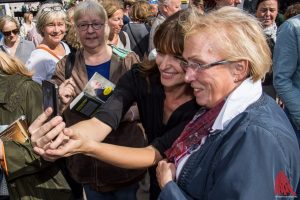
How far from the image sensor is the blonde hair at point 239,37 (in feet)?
4.68

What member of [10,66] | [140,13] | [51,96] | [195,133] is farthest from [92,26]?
[140,13]

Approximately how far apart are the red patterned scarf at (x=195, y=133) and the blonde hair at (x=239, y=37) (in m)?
0.18

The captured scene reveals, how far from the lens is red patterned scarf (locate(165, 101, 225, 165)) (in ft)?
5.00

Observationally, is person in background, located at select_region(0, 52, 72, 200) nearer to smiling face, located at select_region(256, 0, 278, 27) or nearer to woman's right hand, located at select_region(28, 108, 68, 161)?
woman's right hand, located at select_region(28, 108, 68, 161)

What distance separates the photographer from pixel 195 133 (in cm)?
158

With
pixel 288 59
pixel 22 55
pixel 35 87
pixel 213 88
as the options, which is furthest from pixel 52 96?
pixel 22 55

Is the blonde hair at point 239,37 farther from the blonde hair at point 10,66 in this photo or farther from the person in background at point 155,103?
the blonde hair at point 10,66

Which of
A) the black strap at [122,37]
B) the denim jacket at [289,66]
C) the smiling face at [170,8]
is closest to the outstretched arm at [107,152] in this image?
the denim jacket at [289,66]

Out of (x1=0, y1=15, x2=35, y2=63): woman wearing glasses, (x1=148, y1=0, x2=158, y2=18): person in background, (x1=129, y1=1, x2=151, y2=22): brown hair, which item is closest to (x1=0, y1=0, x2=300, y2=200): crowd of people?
(x1=0, y1=15, x2=35, y2=63): woman wearing glasses

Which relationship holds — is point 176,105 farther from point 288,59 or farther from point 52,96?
point 288,59

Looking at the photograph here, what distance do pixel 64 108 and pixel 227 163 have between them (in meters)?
1.55

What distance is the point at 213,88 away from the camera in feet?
4.89

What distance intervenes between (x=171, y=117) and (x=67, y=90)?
84 cm

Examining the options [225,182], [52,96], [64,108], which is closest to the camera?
[225,182]
